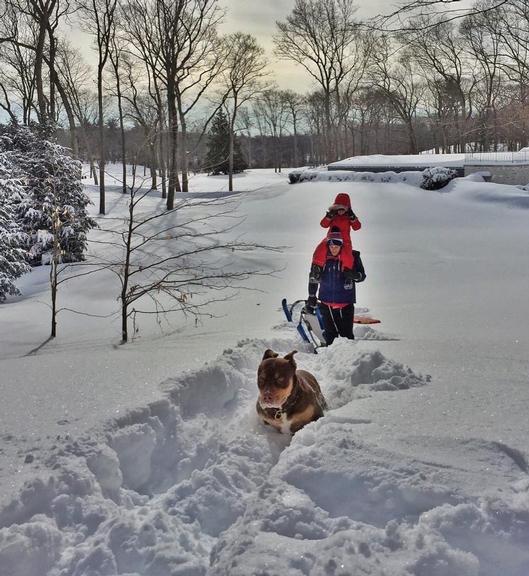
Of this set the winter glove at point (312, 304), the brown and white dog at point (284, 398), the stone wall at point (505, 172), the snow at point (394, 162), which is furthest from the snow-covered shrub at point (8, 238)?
the stone wall at point (505, 172)

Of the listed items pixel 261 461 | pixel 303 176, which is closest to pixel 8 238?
pixel 261 461

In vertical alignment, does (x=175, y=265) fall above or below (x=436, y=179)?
below

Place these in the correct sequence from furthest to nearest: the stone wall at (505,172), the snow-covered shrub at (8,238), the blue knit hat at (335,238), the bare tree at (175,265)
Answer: the stone wall at (505,172), the snow-covered shrub at (8,238), the bare tree at (175,265), the blue knit hat at (335,238)

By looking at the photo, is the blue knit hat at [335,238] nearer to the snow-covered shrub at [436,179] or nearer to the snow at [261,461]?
the snow at [261,461]

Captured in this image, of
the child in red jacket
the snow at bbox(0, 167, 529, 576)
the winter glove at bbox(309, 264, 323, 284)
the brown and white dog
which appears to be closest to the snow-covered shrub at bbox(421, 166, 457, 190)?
the snow at bbox(0, 167, 529, 576)

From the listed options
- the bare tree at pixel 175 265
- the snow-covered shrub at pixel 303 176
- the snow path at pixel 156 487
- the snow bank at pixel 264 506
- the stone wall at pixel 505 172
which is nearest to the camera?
the snow bank at pixel 264 506

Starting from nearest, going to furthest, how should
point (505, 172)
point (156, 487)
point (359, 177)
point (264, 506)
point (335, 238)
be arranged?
point (264, 506) → point (156, 487) → point (335, 238) → point (505, 172) → point (359, 177)

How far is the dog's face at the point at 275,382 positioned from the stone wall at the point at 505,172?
21.4 metres

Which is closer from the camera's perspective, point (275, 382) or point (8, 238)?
point (275, 382)

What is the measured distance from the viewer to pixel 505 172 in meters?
22.0

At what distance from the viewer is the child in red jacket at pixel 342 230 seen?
5.70 meters

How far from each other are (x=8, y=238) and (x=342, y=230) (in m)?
8.51

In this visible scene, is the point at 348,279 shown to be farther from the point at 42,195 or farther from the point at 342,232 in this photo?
the point at 42,195

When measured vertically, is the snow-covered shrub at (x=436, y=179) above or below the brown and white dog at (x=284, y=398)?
above
